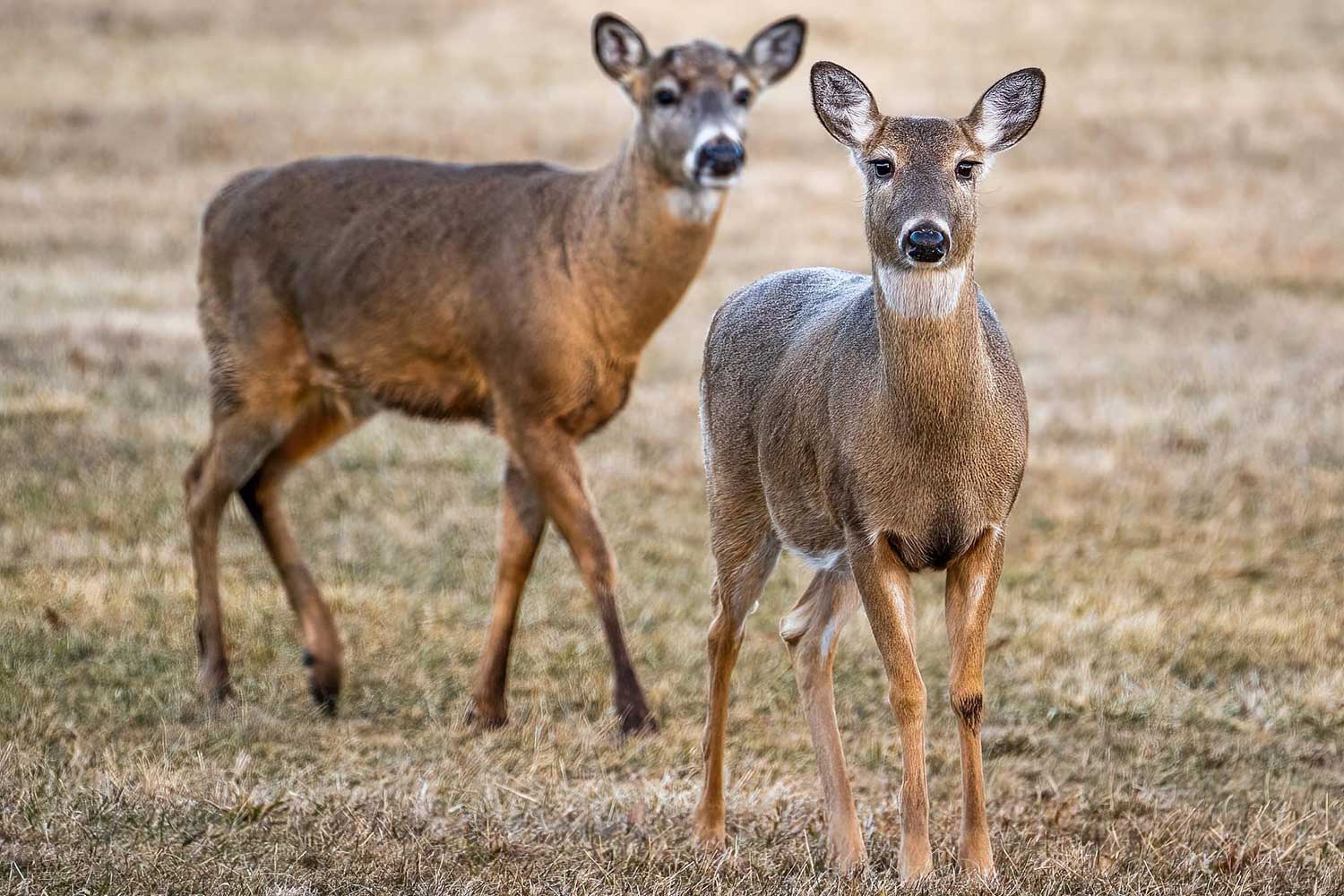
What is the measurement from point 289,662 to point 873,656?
2658mm

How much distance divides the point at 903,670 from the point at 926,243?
124 centimetres

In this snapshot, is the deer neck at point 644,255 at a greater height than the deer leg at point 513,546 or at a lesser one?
greater

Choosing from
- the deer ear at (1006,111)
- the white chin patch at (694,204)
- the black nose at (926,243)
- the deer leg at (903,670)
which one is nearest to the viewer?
the black nose at (926,243)

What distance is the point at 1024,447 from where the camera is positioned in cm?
539

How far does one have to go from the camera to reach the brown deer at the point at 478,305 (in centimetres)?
777

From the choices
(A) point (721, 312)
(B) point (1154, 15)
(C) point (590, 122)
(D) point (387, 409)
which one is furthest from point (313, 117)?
(A) point (721, 312)

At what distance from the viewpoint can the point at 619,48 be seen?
27.8ft

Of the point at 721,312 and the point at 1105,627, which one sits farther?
the point at 1105,627

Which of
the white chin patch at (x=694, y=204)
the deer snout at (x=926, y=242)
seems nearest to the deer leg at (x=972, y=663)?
the deer snout at (x=926, y=242)

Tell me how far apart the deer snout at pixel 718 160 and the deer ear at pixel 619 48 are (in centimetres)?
94

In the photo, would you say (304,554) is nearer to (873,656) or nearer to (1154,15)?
(873,656)

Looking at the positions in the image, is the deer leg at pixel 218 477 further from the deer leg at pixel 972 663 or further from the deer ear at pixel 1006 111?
the deer ear at pixel 1006 111

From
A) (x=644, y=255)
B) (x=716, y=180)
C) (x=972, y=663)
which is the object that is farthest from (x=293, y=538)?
(x=972, y=663)

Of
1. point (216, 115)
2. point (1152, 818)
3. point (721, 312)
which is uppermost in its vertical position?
point (721, 312)
